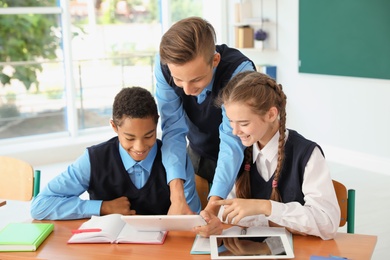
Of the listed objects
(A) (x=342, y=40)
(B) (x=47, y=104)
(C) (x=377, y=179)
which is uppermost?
(A) (x=342, y=40)

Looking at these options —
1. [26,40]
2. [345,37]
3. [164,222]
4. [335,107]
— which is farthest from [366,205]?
[26,40]

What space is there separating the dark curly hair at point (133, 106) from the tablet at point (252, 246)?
597 millimetres

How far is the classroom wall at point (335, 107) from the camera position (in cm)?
523

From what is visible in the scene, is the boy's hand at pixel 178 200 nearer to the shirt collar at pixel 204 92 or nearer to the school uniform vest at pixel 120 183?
the school uniform vest at pixel 120 183

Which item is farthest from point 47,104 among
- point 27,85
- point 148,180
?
point 148,180

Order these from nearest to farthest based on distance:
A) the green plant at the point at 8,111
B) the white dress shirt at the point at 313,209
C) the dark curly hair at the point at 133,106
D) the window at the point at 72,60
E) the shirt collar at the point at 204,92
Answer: the white dress shirt at the point at 313,209 < the dark curly hair at the point at 133,106 < the shirt collar at the point at 204,92 < the window at the point at 72,60 < the green plant at the point at 8,111

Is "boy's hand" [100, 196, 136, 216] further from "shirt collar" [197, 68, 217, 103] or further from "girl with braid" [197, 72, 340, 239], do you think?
"shirt collar" [197, 68, 217, 103]

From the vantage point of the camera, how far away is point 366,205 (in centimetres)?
425

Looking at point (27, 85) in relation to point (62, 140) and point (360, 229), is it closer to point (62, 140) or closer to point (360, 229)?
point (62, 140)

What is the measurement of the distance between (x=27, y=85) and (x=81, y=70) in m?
0.62

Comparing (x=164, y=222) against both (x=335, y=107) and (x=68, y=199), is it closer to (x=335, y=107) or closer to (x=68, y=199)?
(x=68, y=199)

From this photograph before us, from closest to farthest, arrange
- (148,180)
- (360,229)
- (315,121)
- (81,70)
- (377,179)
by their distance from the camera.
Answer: (148,180) < (360,229) < (377,179) < (315,121) < (81,70)

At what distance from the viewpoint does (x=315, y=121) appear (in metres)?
5.89

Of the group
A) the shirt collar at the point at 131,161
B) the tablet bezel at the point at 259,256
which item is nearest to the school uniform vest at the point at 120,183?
the shirt collar at the point at 131,161
